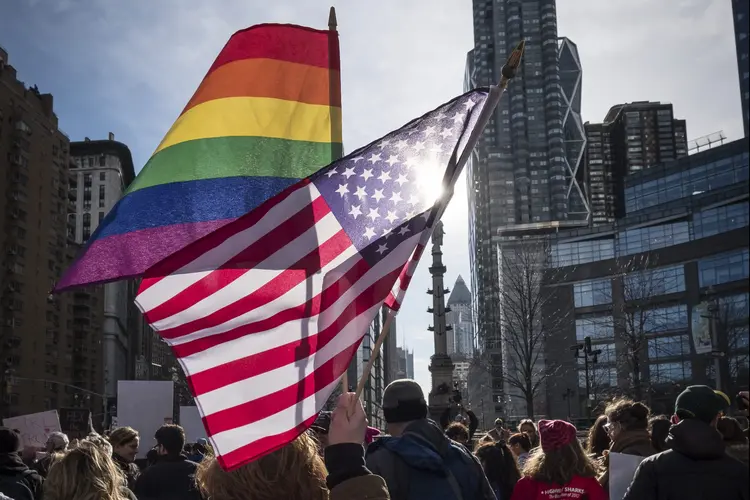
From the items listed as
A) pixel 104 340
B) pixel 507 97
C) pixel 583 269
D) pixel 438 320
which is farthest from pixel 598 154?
pixel 438 320

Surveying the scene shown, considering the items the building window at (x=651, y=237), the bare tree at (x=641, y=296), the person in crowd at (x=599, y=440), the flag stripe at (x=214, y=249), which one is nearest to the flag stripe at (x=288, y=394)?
the flag stripe at (x=214, y=249)

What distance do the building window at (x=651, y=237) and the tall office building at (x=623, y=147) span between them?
86567mm

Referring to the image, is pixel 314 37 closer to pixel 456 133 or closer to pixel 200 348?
pixel 456 133

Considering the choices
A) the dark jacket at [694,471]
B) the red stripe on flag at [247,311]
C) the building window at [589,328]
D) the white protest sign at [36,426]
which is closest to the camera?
the dark jacket at [694,471]

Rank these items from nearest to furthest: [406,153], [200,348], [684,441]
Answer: [684,441], [200,348], [406,153]

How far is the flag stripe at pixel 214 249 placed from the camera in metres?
5.02

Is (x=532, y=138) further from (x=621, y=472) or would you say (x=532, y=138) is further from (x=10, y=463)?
(x=621, y=472)

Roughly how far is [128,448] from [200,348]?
332 cm

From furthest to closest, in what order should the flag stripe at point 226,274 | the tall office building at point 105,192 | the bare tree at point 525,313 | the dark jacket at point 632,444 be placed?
the tall office building at point 105,192 < the bare tree at point 525,313 < the dark jacket at point 632,444 < the flag stripe at point 226,274

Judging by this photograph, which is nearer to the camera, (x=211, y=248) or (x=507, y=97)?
(x=211, y=248)

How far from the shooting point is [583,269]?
304 ft

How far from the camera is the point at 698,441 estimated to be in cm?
425

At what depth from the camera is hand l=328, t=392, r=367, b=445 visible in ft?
11.2

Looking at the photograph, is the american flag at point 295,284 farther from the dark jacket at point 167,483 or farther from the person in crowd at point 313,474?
the dark jacket at point 167,483
